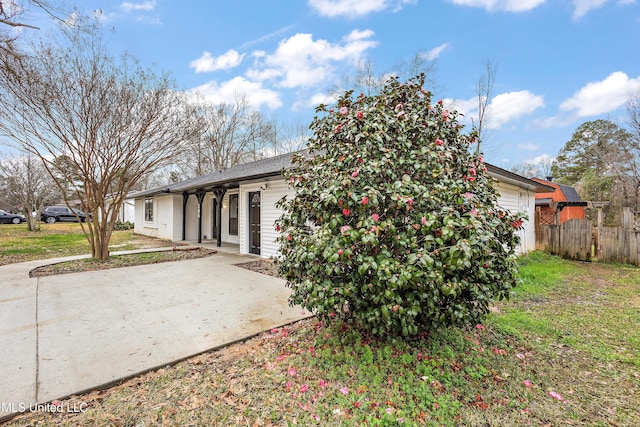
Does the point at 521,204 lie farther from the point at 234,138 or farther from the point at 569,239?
the point at 234,138

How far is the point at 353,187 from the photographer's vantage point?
8.68 feet

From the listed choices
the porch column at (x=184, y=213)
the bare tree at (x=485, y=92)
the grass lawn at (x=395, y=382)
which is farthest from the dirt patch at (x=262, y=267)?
the bare tree at (x=485, y=92)

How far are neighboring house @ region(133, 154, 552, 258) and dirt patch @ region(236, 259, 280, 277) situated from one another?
0.49m

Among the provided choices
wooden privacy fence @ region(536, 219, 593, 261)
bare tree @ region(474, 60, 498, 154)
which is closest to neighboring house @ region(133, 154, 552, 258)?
wooden privacy fence @ region(536, 219, 593, 261)

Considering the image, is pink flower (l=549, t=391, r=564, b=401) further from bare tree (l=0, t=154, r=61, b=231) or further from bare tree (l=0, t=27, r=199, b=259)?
bare tree (l=0, t=154, r=61, b=231)

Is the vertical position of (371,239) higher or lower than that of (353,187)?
lower

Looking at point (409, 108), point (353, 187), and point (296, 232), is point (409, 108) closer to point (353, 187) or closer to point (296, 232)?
point (353, 187)

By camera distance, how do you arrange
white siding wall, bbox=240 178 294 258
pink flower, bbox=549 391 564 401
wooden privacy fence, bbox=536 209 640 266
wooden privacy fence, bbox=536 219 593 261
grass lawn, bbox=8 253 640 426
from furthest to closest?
wooden privacy fence, bbox=536 219 593 261
white siding wall, bbox=240 178 294 258
wooden privacy fence, bbox=536 209 640 266
pink flower, bbox=549 391 564 401
grass lawn, bbox=8 253 640 426

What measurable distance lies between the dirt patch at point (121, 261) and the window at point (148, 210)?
6719 millimetres

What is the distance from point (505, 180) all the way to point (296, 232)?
823 cm

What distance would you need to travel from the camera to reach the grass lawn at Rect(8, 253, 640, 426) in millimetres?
2096

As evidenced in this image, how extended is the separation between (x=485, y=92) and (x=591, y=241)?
7139 millimetres

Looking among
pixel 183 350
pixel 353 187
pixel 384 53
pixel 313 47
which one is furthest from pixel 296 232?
pixel 384 53

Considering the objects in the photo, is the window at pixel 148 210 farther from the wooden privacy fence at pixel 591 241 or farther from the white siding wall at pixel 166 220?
the wooden privacy fence at pixel 591 241
